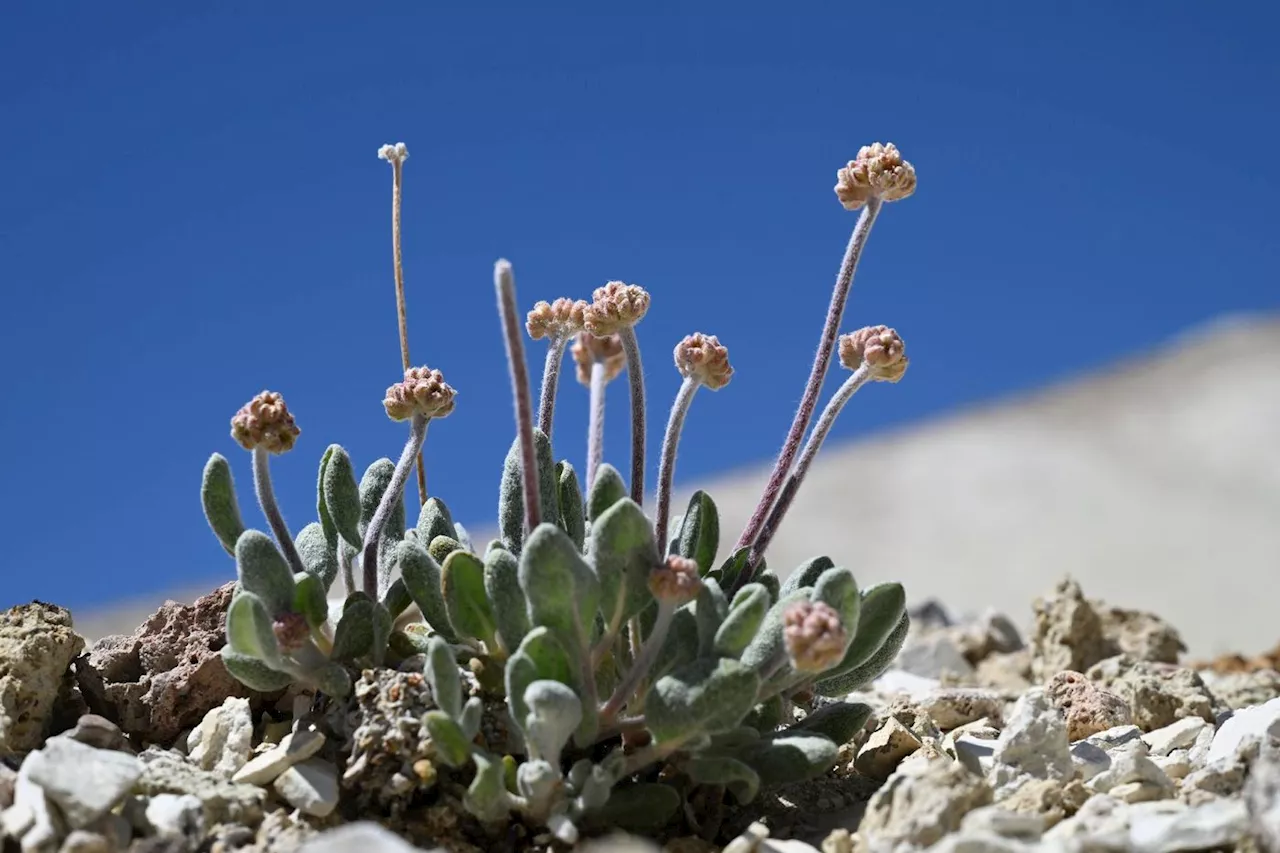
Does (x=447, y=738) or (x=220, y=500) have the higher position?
(x=220, y=500)

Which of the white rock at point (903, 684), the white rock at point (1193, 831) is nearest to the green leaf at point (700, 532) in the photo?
the white rock at point (1193, 831)

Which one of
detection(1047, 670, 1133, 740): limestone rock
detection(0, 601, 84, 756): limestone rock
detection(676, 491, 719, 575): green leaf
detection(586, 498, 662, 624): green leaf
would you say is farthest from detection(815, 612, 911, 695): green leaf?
detection(0, 601, 84, 756): limestone rock

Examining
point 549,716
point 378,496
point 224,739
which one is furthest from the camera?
point 378,496

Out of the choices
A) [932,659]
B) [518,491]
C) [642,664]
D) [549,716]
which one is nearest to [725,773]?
[642,664]

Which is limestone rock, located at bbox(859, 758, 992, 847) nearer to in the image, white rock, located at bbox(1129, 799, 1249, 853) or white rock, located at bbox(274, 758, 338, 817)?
white rock, located at bbox(1129, 799, 1249, 853)

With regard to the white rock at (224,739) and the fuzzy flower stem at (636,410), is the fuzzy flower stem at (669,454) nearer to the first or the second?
the fuzzy flower stem at (636,410)

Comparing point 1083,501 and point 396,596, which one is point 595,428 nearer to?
point 396,596
